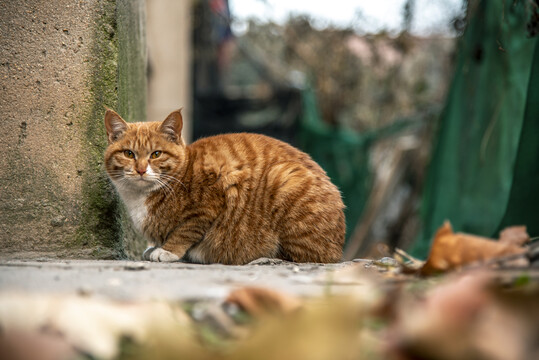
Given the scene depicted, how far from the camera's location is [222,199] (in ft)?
9.03

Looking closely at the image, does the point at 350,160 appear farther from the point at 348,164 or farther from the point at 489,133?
the point at 489,133

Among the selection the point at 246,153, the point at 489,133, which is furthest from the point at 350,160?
the point at 246,153

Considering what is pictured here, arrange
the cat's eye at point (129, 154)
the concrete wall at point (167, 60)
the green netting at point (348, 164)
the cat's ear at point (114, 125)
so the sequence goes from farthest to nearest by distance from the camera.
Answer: the concrete wall at point (167, 60)
the green netting at point (348, 164)
the cat's eye at point (129, 154)
the cat's ear at point (114, 125)

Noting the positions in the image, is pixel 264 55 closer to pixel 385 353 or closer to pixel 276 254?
pixel 276 254

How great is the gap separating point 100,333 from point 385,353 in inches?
24.0

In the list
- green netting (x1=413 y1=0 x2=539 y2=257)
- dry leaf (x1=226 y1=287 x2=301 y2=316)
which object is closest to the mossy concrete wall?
dry leaf (x1=226 y1=287 x2=301 y2=316)

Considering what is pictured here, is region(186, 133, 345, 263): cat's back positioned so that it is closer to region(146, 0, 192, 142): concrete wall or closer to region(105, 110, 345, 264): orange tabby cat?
region(105, 110, 345, 264): orange tabby cat

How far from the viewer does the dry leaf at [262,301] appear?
1.28 metres

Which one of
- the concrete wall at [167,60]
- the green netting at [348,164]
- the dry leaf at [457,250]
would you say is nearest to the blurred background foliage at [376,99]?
the green netting at [348,164]

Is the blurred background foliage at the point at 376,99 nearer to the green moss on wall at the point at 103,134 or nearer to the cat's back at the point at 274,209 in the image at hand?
the cat's back at the point at 274,209

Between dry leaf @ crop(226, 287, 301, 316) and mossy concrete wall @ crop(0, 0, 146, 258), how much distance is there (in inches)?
60.8

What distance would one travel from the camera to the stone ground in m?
1.47

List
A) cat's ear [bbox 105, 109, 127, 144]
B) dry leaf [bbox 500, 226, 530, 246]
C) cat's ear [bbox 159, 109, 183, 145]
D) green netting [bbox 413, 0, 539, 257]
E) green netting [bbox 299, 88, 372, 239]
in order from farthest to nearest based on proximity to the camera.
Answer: green netting [bbox 299, 88, 372, 239] < green netting [bbox 413, 0, 539, 257] < cat's ear [bbox 159, 109, 183, 145] < cat's ear [bbox 105, 109, 127, 144] < dry leaf [bbox 500, 226, 530, 246]

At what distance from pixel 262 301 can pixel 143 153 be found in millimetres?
1712
